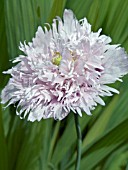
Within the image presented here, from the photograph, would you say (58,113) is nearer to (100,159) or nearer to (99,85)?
(99,85)

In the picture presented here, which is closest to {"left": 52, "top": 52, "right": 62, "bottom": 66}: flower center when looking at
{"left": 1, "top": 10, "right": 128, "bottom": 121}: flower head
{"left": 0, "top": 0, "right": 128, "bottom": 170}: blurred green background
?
{"left": 1, "top": 10, "right": 128, "bottom": 121}: flower head

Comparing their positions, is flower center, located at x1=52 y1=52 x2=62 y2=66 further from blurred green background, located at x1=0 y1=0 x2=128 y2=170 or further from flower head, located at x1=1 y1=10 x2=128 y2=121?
blurred green background, located at x1=0 y1=0 x2=128 y2=170

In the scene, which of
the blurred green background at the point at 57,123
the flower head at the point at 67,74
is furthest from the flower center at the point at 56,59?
the blurred green background at the point at 57,123

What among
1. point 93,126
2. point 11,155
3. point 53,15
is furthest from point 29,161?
point 53,15

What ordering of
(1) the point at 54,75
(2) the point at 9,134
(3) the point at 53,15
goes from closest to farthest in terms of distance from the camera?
(1) the point at 54,75 → (3) the point at 53,15 → (2) the point at 9,134

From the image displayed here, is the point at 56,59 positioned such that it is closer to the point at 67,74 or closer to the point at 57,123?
the point at 67,74

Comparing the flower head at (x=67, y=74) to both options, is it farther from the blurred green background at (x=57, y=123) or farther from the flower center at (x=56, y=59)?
the blurred green background at (x=57, y=123)

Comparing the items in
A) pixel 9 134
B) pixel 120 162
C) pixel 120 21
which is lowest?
pixel 120 162

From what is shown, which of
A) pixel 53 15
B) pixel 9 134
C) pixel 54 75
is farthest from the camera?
pixel 9 134
